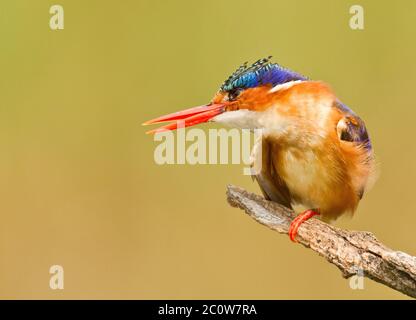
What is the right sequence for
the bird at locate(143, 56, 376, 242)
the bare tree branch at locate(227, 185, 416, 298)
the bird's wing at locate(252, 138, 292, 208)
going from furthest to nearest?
the bird's wing at locate(252, 138, 292, 208) < the bird at locate(143, 56, 376, 242) < the bare tree branch at locate(227, 185, 416, 298)

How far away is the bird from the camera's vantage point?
3109mm

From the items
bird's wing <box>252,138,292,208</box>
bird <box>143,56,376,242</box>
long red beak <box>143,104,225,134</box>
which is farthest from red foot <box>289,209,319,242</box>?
long red beak <box>143,104,225,134</box>

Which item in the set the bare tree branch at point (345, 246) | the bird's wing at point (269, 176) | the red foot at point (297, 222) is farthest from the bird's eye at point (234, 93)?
the red foot at point (297, 222)

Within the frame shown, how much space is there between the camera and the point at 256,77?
10.3 feet

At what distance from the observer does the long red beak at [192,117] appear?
320 centimetres

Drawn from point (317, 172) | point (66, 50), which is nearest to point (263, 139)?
point (317, 172)

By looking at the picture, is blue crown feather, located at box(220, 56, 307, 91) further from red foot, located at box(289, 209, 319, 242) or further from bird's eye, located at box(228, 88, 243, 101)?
red foot, located at box(289, 209, 319, 242)

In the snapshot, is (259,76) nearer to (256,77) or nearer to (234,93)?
(256,77)

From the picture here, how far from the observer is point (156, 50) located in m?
5.11

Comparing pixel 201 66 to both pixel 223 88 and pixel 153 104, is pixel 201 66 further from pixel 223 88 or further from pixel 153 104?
pixel 223 88

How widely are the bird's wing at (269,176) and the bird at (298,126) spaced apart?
0.01 metres

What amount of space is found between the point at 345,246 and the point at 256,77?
754mm

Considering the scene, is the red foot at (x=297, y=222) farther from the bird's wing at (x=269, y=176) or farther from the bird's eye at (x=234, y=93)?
the bird's eye at (x=234, y=93)

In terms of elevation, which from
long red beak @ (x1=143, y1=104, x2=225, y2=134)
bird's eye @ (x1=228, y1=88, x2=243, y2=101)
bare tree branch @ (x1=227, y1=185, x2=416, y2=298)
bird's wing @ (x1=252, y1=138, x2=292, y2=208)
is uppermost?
bird's eye @ (x1=228, y1=88, x2=243, y2=101)
